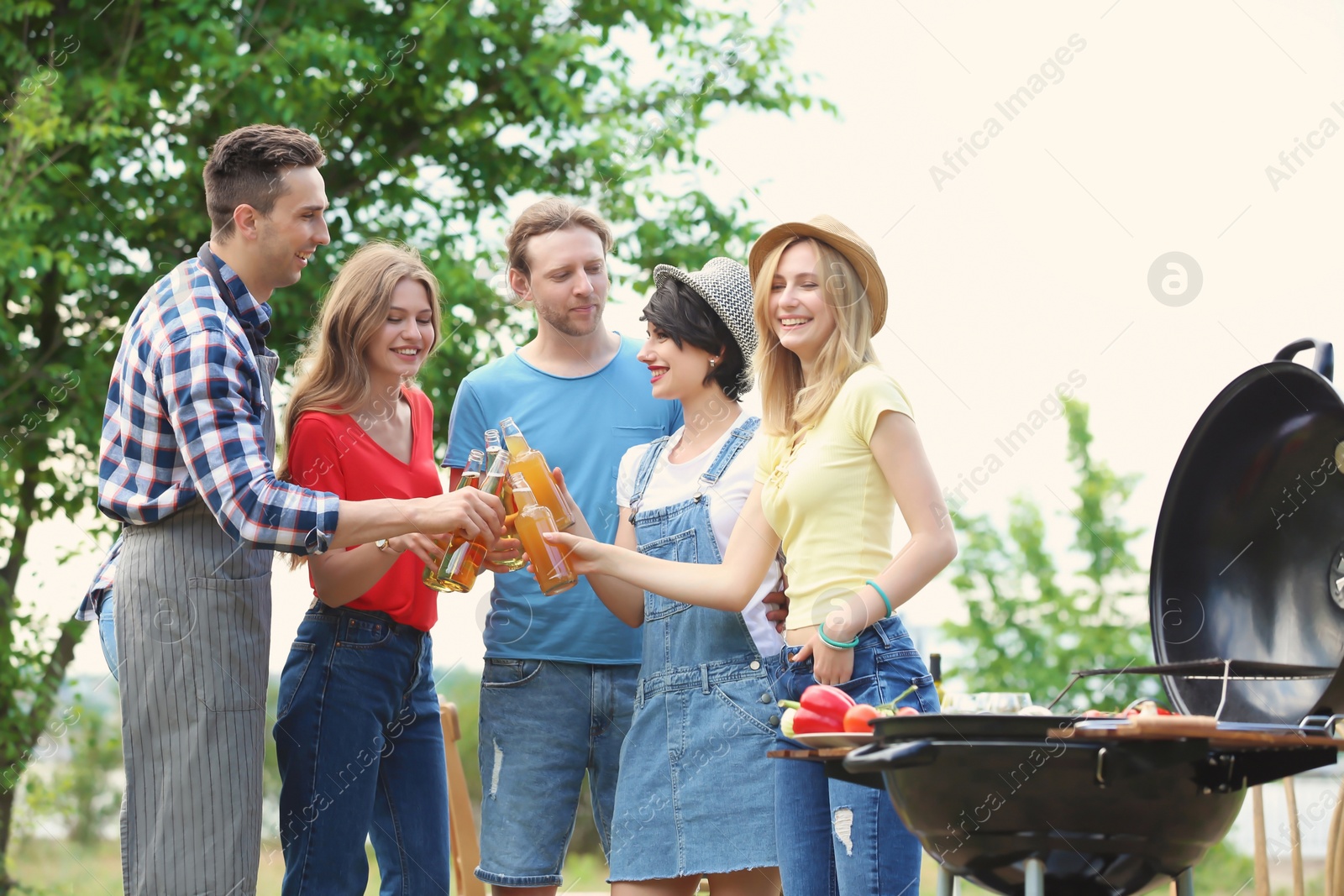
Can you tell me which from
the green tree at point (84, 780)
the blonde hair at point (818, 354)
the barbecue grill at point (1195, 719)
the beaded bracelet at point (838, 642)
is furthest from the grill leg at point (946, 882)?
the green tree at point (84, 780)

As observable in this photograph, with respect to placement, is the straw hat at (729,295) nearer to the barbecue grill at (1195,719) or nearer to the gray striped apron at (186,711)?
the barbecue grill at (1195,719)

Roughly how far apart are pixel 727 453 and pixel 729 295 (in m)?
0.36

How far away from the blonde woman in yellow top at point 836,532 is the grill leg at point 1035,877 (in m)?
0.36

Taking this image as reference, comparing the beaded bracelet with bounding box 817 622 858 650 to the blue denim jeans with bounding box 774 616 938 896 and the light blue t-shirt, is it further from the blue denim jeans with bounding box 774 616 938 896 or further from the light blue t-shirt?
the light blue t-shirt

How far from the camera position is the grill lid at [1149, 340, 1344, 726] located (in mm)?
2145

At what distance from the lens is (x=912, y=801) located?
1722mm

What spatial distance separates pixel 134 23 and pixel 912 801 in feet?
18.2

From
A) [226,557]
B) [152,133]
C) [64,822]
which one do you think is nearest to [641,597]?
[226,557]

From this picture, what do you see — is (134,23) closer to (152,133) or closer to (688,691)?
(152,133)

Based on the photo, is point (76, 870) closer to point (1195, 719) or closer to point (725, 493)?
point (725, 493)

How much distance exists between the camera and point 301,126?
5484 mm

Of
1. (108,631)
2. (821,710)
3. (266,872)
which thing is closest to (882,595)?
(821,710)

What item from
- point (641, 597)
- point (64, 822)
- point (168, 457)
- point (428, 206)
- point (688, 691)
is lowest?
point (64, 822)

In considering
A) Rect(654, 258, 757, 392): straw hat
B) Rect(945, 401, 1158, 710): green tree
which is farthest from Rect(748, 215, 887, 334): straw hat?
Rect(945, 401, 1158, 710): green tree
